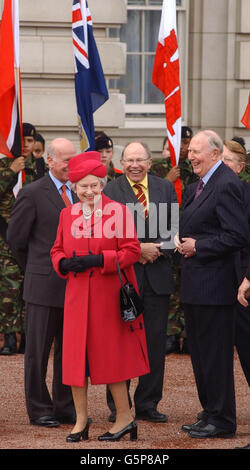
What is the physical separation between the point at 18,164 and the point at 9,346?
174 centimetres

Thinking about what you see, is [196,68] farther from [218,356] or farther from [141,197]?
[218,356]

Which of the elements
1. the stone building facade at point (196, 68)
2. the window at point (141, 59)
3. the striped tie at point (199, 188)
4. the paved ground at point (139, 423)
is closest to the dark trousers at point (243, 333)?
the paved ground at point (139, 423)

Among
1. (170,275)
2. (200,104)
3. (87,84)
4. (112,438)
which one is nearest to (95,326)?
(112,438)

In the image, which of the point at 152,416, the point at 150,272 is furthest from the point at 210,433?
the point at 150,272

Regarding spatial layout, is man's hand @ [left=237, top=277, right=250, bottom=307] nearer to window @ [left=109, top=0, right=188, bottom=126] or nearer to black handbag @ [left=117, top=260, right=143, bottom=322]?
black handbag @ [left=117, top=260, right=143, bottom=322]

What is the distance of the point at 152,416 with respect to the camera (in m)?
7.84

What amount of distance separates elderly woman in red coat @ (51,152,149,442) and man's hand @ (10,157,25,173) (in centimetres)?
273

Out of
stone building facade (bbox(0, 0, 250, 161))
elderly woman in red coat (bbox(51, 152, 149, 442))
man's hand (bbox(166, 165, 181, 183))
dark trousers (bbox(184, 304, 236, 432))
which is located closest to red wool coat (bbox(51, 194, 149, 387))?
elderly woman in red coat (bbox(51, 152, 149, 442))

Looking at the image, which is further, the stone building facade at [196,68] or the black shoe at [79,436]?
the stone building facade at [196,68]

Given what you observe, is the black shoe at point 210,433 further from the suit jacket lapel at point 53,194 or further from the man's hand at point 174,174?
the man's hand at point 174,174

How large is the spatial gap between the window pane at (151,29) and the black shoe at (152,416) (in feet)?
25.4

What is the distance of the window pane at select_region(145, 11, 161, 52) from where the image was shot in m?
14.7

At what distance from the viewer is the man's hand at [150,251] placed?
7.76m

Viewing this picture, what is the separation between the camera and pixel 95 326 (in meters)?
6.94
